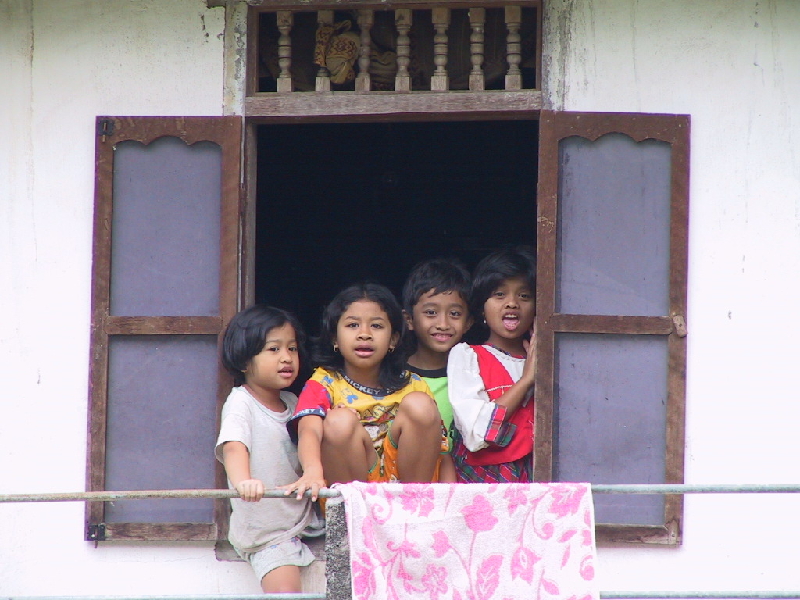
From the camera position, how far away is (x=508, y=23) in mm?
4059

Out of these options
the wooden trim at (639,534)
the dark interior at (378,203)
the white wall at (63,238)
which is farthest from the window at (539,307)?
the dark interior at (378,203)

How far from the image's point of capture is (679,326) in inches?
153

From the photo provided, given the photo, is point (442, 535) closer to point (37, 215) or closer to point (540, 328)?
point (540, 328)

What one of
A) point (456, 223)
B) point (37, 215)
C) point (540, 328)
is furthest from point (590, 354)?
point (456, 223)

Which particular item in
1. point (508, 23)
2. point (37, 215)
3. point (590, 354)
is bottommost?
point (590, 354)

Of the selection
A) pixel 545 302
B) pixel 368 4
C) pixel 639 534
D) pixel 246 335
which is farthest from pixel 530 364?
pixel 368 4

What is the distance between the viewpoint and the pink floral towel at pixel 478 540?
3320 millimetres

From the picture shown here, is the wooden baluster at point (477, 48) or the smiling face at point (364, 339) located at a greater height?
the wooden baluster at point (477, 48)

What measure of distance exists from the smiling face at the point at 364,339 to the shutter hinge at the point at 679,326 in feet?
3.51

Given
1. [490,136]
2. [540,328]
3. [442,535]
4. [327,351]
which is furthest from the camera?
[490,136]

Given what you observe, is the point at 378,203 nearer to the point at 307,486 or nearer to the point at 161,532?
the point at 161,532

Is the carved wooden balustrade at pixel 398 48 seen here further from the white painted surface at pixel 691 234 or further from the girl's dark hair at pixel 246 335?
the girl's dark hair at pixel 246 335

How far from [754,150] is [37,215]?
2.71 metres

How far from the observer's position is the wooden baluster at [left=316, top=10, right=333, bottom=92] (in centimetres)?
409
